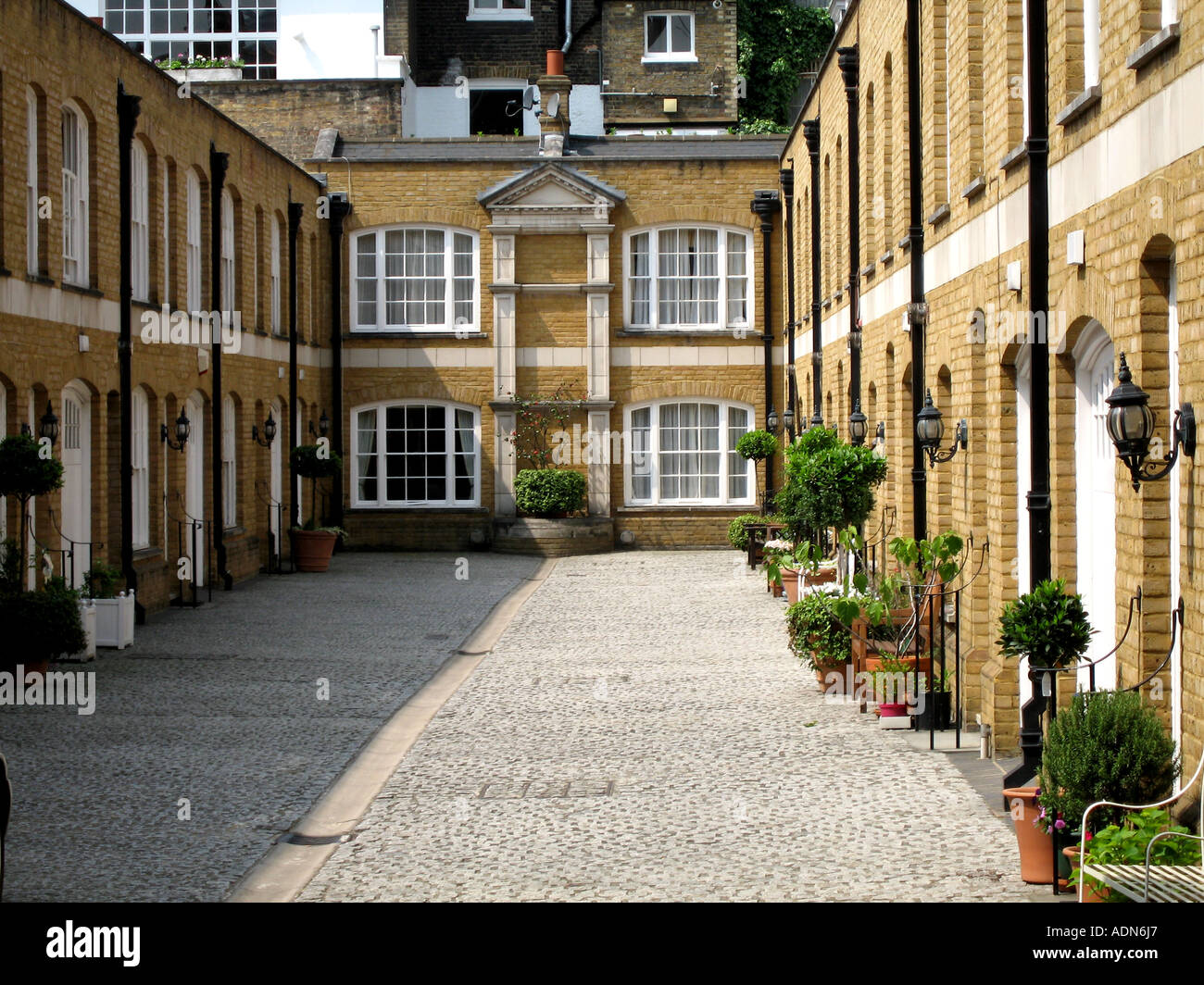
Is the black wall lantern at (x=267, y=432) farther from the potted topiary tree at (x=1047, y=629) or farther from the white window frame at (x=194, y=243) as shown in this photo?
the potted topiary tree at (x=1047, y=629)

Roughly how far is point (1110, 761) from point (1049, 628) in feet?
3.35

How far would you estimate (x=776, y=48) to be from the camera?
1741 inches

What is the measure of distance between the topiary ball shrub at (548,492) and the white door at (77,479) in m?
12.4

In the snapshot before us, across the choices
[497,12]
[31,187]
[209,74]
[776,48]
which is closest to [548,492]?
[209,74]

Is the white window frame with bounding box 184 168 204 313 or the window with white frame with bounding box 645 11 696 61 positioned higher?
the window with white frame with bounding box 645 11 696 61

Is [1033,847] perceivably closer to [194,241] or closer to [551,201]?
[194,241]

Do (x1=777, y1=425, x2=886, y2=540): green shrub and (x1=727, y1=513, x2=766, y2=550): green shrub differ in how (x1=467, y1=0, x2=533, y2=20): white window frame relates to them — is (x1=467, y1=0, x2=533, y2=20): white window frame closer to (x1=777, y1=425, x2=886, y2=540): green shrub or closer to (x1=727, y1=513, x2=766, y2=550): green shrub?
(x1=727, y1=513, x2=766, y2=550): green shrub

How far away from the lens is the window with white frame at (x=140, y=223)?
1998cm

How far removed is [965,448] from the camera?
41.1 feet

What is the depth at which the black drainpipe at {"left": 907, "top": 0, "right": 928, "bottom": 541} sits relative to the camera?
44.7 feet

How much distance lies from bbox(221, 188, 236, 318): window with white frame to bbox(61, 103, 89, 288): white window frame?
18.5 ft

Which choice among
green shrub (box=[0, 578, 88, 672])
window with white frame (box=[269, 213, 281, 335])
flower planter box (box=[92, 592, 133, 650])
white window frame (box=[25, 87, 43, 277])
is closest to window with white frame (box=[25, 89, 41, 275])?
white window frame (box=[25, 87, 43, 277])

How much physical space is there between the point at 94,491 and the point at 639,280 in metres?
15.1

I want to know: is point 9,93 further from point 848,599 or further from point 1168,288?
point 1168,288
